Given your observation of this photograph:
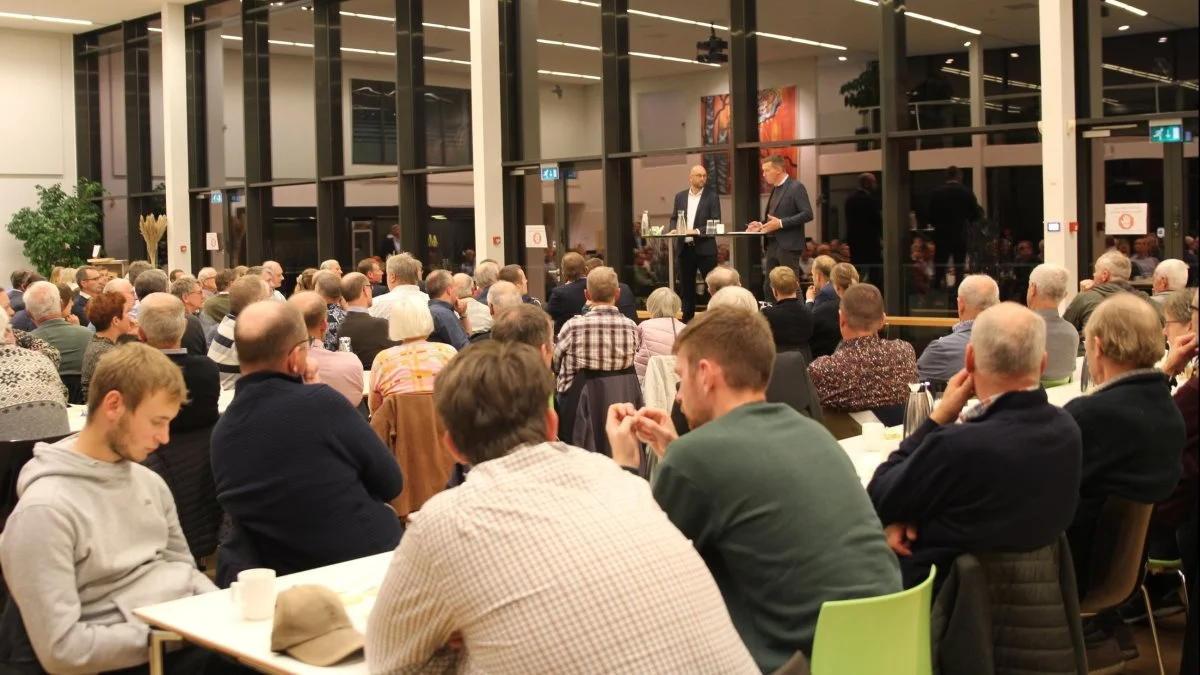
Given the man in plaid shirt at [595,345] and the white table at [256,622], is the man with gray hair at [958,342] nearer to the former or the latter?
the man in plaid shirt at [595,345]

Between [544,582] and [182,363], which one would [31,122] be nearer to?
[182,363]

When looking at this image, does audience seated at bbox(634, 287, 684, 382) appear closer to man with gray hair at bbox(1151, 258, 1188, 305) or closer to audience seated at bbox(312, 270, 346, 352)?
audience seated at bbox(312, 270, 346, 352)

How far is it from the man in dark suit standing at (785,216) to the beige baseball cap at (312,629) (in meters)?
8.64

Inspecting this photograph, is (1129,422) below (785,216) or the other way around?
below

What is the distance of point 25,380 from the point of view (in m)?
5.41

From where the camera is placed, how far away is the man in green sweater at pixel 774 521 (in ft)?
8.70

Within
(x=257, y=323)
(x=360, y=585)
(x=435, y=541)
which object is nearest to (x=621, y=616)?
(x=435, y=541)

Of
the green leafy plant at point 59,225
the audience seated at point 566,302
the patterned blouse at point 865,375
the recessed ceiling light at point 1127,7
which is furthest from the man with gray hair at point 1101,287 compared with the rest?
the green leafy plant at point 59,225

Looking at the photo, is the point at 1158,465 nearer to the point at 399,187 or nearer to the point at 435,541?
the point at 435,541

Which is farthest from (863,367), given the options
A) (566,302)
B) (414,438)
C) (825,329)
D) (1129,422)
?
(566,302)

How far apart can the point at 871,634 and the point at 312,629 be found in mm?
1187

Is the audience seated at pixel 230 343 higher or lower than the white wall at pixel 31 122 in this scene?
lower

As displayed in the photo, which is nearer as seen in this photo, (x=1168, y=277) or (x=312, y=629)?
(x=312, y=629)

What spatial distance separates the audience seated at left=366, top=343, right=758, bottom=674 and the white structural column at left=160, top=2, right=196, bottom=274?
1811cm
